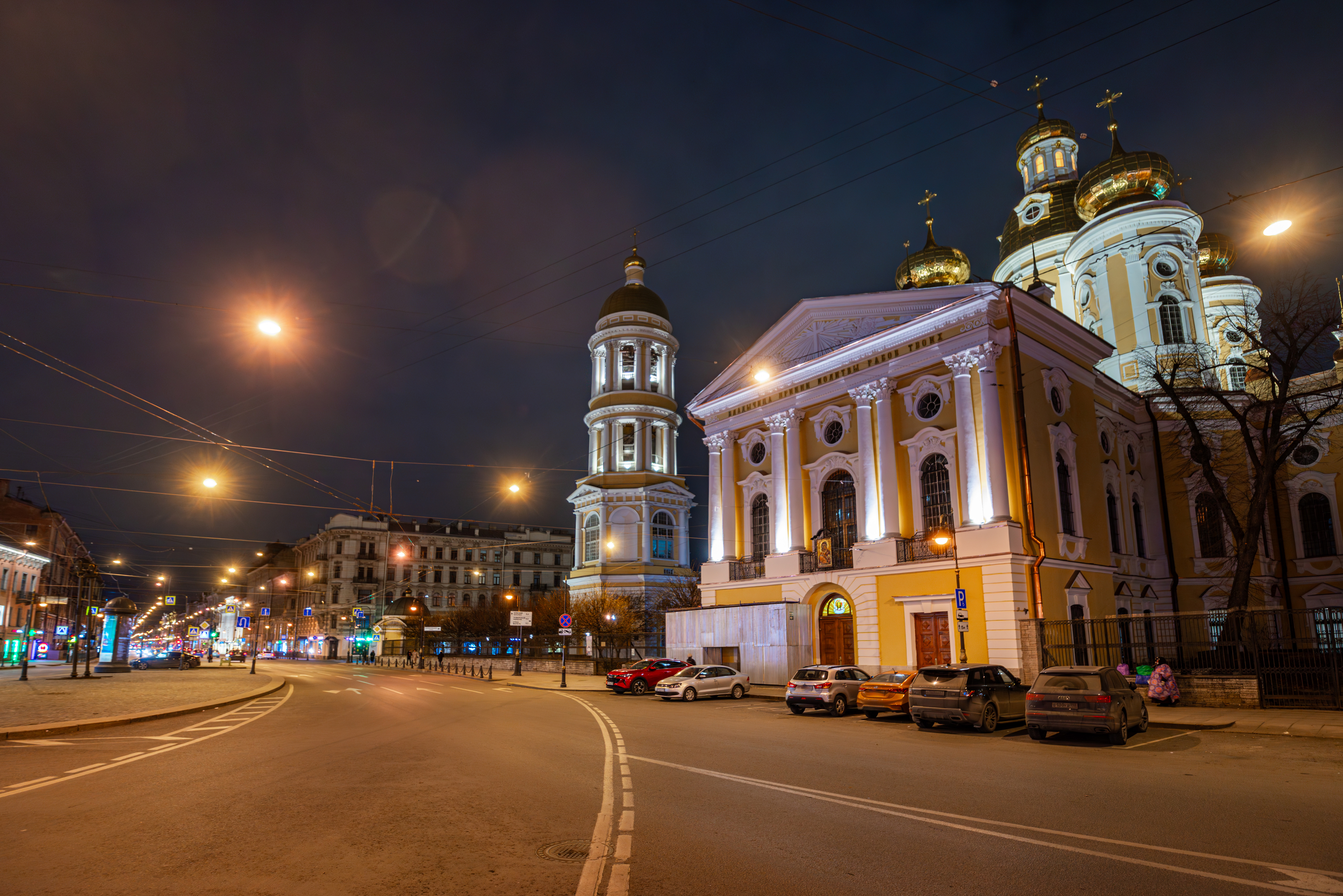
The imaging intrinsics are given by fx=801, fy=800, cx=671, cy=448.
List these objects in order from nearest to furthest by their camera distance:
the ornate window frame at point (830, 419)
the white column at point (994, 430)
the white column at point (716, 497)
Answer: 1. the white column at point (994, 430)
2. the ornate window frame at point (830, 419)
3. the white column at point (716, 497)

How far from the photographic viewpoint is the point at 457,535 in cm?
10012

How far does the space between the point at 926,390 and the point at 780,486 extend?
7.91 metres

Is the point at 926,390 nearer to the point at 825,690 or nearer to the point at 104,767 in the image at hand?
the point at 825,690

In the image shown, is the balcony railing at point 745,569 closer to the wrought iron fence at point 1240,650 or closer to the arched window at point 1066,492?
the arched window at point 1066,492

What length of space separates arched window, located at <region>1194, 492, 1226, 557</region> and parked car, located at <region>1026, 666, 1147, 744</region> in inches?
1088

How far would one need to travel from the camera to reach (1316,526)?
3853 cm

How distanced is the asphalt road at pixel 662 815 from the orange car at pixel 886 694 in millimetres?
4429

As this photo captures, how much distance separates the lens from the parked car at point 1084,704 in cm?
1497

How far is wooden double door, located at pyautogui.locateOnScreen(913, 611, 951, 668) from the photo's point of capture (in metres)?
28.2

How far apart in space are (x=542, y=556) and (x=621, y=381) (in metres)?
41.1

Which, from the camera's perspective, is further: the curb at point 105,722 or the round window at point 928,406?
the round window at point 928,406

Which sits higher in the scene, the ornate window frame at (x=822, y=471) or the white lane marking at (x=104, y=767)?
the ornate window frame at (x=822, y=471)

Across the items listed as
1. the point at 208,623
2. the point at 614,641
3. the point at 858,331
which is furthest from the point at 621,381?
the point at 208,623

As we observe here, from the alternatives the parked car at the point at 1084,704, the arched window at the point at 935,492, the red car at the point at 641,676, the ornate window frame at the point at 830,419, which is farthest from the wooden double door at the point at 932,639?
the parked car at the point at 1084,704
